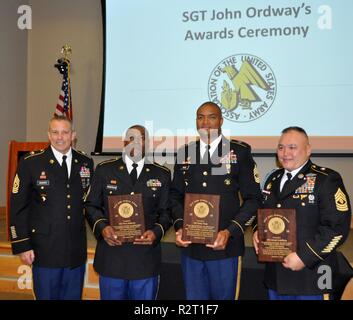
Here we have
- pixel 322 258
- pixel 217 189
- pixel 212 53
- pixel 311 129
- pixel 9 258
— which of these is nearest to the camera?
pixel 322 258

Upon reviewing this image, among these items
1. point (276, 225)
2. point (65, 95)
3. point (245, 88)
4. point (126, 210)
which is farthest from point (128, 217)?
point (65, 95)

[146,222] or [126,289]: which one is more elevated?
[146,222]

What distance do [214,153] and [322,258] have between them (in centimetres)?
91

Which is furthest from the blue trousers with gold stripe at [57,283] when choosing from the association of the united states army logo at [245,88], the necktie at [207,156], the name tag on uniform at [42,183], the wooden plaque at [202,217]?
the association of the united states army logo at [245,88]

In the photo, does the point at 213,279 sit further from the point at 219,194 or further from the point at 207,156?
the point at 207,156

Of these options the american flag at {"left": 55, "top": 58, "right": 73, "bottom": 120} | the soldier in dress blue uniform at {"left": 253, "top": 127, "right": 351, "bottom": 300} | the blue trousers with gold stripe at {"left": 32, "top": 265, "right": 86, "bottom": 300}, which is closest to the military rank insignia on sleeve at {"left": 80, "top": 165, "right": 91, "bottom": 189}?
the blue trousers with gold stripe at {"left": 32, "top": 265, "right": 86, "bottom": 300}

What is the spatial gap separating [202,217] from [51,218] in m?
1.01

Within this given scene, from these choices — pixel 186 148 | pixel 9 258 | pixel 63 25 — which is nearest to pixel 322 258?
pixel 186 148

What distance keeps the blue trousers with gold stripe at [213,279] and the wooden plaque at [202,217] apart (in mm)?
214

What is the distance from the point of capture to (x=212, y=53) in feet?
21.3

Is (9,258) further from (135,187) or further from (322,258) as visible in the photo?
(322,258)

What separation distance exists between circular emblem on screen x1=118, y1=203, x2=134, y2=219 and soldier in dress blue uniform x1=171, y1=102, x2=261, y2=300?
31cm

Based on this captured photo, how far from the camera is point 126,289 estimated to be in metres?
2.63
